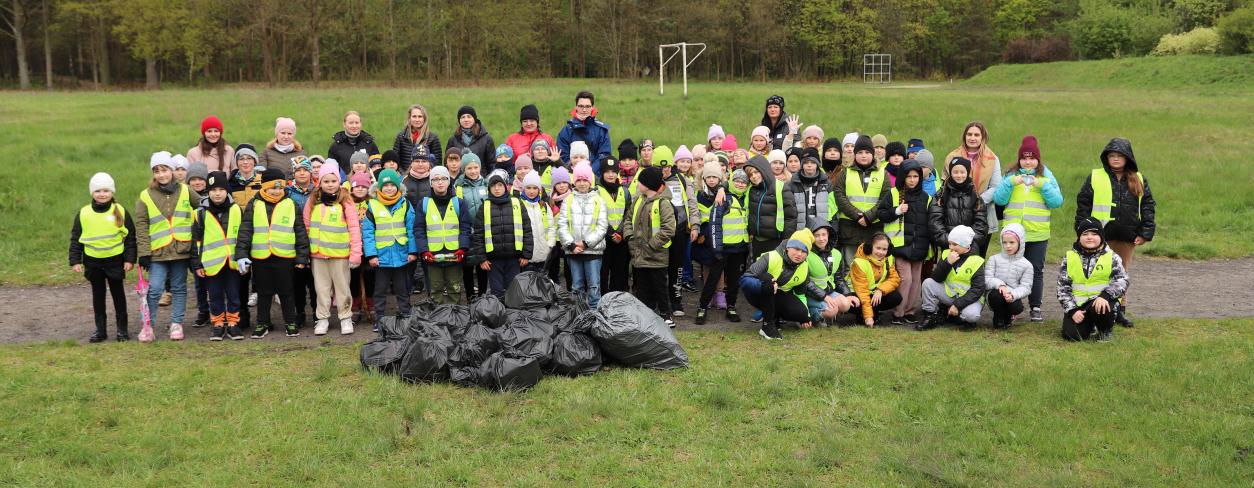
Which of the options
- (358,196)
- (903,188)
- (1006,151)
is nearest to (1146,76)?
(1006,151)

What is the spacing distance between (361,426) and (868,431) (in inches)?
134

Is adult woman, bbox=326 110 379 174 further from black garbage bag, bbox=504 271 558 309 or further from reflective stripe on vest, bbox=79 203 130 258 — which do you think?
black garbage bag, bbox=504 271 558 309

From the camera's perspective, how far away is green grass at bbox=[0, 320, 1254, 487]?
529 centimetres

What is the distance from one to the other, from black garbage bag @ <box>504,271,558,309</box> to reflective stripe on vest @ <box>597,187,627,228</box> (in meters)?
1.57

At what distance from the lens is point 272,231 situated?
8.49m

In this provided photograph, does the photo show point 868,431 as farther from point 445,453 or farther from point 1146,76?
point 1146,76

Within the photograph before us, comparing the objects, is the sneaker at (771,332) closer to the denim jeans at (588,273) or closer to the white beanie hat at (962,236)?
the denim jeans at (588,273)

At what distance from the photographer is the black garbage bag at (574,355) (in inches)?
271

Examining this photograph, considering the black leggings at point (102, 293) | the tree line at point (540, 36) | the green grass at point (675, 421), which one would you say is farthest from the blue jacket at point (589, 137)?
the tree line at point (540, 36)

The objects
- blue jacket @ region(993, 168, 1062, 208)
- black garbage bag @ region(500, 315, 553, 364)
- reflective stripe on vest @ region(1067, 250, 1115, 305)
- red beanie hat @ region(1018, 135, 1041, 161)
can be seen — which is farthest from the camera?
red beanie hat @ region(1018, 135, 1041, 161)

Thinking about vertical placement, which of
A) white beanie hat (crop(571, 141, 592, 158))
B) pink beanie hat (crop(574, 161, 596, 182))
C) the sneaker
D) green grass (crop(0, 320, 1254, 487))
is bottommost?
green grass (crop(0, 320, 1254, 487))

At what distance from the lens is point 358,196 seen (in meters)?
8.87

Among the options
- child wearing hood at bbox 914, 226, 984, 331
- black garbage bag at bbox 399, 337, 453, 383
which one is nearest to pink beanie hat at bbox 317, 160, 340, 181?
black garbage bag at bbox 399, 337, 453, 383

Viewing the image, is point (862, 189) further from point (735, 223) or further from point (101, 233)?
point (101, 233)
